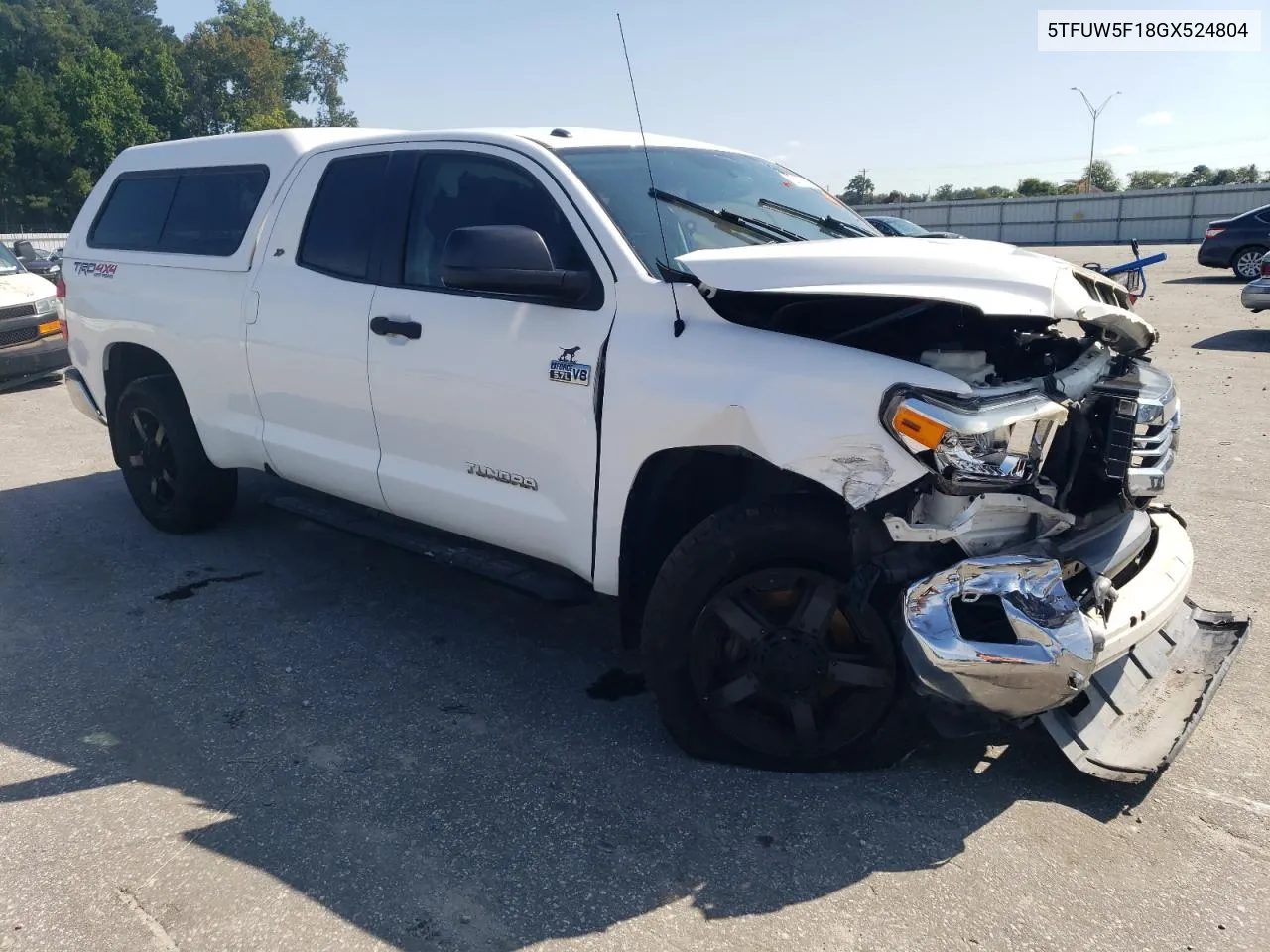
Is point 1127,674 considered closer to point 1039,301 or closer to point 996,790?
point 996,790

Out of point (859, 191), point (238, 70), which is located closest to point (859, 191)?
point (859, 191)

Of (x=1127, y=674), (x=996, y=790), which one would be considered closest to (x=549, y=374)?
(x=996, y=790)

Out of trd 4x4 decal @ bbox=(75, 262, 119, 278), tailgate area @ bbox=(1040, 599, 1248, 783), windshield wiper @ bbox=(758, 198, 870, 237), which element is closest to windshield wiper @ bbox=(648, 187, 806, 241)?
windshield wiper @ bbox=(758, 198, 870, 237)

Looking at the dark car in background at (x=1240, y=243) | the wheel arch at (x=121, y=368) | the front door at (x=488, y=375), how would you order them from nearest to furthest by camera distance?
the front door at (x=488, y=375) < the wheel arch at (x=121, y=368) < the dark car in background at (x=1240, y=243)

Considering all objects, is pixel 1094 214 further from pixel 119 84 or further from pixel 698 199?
pixel 119 84

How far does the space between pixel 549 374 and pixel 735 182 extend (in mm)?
1325

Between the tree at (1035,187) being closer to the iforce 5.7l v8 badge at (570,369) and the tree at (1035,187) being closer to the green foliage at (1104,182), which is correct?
the green foliage at (1104,182)

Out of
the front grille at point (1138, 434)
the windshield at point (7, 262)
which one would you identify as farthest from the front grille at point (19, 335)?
the front grille at point (1138, 434)

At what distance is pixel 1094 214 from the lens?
147ft

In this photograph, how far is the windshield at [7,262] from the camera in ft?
37.9

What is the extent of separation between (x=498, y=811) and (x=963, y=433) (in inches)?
70.5

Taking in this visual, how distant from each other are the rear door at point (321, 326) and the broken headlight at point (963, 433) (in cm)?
239

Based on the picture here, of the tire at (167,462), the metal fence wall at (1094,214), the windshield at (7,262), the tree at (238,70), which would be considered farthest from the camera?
the tree at (238,70)

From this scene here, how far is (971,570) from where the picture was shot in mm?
2807
